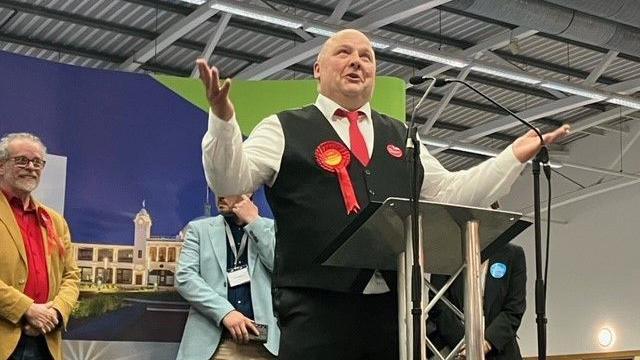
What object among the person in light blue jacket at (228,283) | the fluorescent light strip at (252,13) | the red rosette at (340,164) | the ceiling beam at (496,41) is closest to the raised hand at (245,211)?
the person in light blue jacket at (228,283)

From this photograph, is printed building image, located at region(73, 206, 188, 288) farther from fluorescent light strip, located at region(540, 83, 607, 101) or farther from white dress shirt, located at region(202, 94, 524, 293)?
fluorescent light strip, located at region(540, 83, 607, 101)

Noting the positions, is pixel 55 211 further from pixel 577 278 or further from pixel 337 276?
pixel 577 278

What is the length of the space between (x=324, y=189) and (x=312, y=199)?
4 cm

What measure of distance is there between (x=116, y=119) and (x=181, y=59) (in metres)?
6.94

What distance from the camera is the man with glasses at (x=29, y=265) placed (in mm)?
4012

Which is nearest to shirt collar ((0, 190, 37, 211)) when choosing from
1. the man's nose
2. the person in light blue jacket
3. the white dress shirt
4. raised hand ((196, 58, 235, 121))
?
the person in light blue jacket

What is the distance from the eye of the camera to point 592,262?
16516 millimetres

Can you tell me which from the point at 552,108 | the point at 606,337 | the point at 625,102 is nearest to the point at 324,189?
the point at 625,102

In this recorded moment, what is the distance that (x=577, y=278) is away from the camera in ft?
54.9

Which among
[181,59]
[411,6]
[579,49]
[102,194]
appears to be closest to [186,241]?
[102,194]

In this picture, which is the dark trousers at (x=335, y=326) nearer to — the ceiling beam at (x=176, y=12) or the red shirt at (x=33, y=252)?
the red shirt at (x=33, y=252)

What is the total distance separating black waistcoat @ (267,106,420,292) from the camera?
7.87ft

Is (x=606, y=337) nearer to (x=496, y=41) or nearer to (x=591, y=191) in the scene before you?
(x=591, y=191)

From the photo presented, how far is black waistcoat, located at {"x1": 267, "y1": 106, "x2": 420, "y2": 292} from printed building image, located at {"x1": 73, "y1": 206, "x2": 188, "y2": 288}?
2519 millimetres
